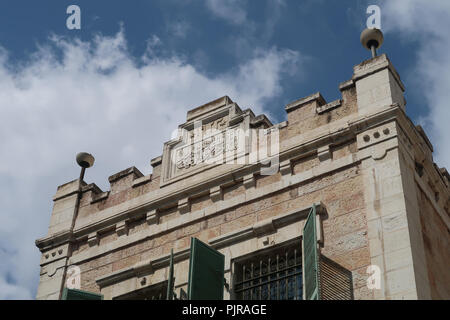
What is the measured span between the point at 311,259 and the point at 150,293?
3.35 metres

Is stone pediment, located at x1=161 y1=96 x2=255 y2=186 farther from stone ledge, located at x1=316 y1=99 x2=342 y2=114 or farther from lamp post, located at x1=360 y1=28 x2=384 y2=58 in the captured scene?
lamp post, located at x1=360 y1=28 x2=384 y2=58

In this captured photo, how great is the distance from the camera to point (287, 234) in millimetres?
14305

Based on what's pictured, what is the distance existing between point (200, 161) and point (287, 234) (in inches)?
109

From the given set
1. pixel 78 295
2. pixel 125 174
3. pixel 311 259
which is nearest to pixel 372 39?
pixel 311 259

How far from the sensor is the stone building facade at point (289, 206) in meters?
13.4

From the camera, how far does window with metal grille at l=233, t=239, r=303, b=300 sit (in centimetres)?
1378

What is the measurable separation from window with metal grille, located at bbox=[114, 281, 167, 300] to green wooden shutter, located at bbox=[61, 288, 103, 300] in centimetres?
49

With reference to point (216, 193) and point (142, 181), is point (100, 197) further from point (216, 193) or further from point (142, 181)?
point (216, 193)

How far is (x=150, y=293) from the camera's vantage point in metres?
15.2

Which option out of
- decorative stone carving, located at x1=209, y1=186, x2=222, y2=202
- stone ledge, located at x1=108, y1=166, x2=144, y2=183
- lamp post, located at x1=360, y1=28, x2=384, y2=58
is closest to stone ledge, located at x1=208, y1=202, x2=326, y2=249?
decorative stone carving, located at x1=209, y1=186, x2=222, y2=202

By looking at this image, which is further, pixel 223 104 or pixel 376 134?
pixel 223 104
